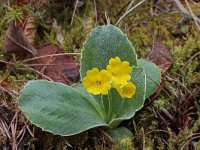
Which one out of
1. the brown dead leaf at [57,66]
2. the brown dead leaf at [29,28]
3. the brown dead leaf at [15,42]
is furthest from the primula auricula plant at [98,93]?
the brown dead leaf at [29,28]

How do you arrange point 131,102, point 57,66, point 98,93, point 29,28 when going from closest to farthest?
point 98,93 < point 131,102 < point 57,66 < point 29,28

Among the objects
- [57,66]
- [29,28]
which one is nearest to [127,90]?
[57,66]

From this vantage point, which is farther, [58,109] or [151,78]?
[151,78]

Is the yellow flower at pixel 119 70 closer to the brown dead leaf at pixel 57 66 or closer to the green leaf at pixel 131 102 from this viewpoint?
the green leaf at pixel 131 102

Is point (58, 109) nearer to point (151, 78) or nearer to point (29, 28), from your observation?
point (151, 78)

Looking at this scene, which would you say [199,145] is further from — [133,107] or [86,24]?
[86,24]

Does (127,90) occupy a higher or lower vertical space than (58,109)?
higher
